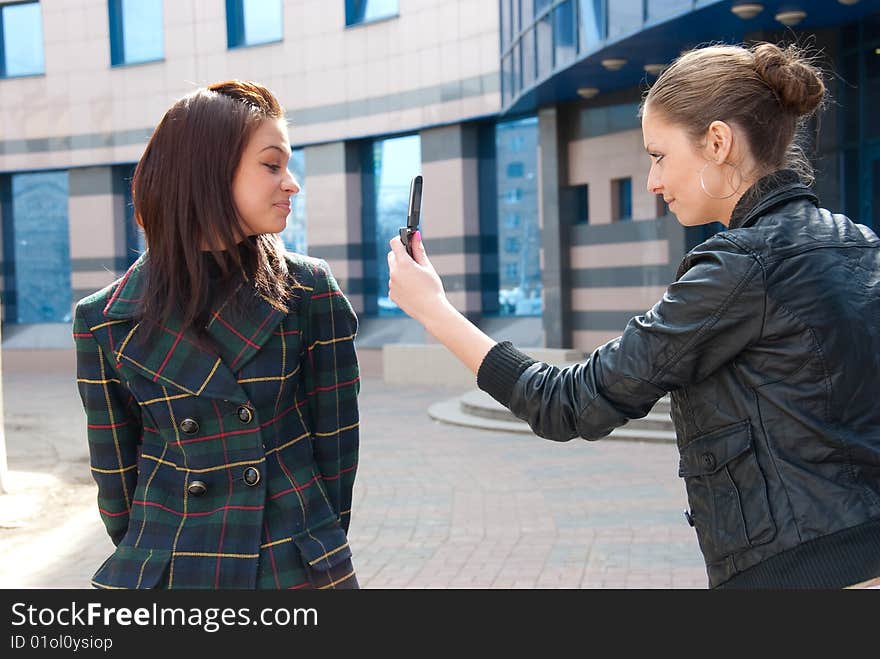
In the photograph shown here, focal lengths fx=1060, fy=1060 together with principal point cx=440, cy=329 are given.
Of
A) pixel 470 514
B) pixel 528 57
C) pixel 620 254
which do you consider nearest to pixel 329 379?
pixel 470 514

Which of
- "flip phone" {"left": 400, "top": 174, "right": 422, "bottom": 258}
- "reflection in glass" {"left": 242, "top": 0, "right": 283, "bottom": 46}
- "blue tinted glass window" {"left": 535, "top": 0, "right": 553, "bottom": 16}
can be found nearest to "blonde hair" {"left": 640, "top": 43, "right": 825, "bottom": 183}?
"flip phone" {"left": 400, "top": 174, "right": 422, "bottom": 258}

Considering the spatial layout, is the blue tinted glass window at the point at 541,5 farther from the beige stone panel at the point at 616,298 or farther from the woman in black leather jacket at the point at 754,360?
the woman in black leather jacket at the point at 754,360

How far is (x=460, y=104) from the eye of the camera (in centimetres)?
1881

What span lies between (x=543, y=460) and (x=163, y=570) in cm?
792

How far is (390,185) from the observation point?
21016mm

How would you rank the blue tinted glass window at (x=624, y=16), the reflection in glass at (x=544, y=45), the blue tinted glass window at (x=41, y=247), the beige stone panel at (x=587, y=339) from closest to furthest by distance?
the blue tinted glass window at (x=624, y=16) < the reflection in glass at (x=544, y=45) < the beige stone panel at (x=587, y=339) < the blue tinted glass window at (x=41, y=247)

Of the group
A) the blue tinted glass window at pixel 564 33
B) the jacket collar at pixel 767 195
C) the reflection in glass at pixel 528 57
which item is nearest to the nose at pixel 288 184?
the jacket collar at pixel 767 195

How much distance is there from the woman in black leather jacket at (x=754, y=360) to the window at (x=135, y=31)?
22.7 m

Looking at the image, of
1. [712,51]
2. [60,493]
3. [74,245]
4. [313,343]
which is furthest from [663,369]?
[74,245]

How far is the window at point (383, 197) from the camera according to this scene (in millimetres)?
20875

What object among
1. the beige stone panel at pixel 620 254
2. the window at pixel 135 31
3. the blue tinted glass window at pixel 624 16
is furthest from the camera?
the window at pixel 135 31

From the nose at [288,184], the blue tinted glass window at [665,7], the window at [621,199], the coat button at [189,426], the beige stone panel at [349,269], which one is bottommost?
the coat button at [189,426]

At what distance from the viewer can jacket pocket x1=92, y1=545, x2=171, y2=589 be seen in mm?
2408

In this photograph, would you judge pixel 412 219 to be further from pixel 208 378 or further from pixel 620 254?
pixel 620 254
